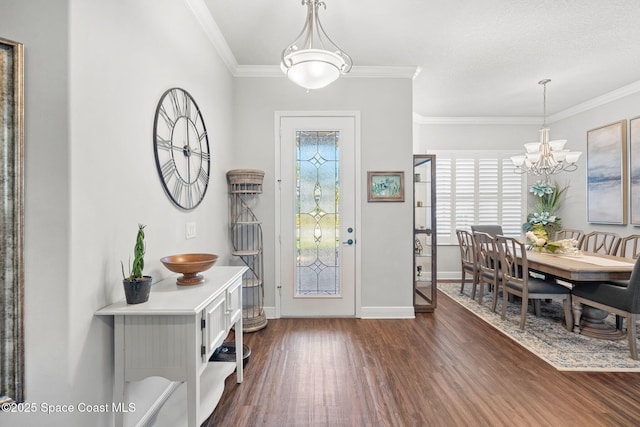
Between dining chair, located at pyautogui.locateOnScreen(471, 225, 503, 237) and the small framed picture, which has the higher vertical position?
the small framed picture

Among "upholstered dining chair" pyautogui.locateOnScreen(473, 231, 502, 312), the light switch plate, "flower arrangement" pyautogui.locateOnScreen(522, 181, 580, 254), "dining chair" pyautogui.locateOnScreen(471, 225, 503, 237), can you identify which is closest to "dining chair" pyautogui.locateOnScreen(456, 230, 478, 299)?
"upholstered dining chair" pyautogui.locateOnScreen(473, 231, 502, 312)

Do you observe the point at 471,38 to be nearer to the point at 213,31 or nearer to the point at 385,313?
the point at 213,31

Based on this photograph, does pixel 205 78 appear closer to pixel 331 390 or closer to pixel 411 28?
pixel 411 28

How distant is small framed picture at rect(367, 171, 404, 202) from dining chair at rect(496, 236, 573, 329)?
1.30 meters

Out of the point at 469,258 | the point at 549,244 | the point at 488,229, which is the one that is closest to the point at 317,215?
the point at 469,258

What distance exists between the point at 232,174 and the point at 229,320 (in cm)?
168

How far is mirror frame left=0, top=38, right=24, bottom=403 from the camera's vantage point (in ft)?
3.60

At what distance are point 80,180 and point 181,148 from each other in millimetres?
943

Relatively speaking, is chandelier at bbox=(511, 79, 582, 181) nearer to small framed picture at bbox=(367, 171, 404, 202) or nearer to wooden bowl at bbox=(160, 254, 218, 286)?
small framed picture at bbox=(367, 171, 404, 202)

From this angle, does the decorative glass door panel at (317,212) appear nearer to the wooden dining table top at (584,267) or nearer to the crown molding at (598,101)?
the wooden dining table top at (584,267)

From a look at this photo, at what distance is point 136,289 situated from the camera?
1.40 meters

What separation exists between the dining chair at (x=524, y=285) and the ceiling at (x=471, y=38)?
2.07 meters

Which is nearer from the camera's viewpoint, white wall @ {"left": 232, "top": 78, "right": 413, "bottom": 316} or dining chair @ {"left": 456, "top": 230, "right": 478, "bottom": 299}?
white wall @ {"left": 232, "top": 78, "right": 413, "bottom": 316}

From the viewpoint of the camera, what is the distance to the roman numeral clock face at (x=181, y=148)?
187 cm
